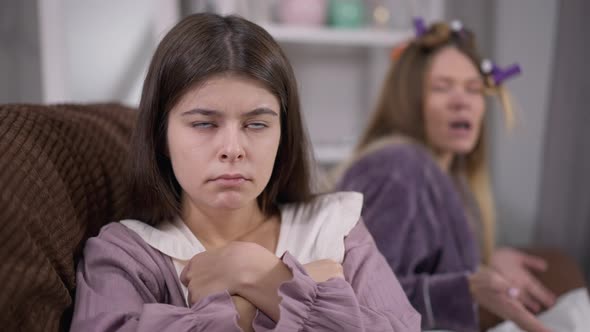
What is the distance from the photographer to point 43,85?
152 centimetres

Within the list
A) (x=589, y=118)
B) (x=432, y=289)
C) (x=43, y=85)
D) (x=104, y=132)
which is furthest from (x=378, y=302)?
(x=589, y=118)

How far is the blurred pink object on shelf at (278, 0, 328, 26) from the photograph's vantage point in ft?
6.75

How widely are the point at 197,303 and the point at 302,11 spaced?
1559 mm

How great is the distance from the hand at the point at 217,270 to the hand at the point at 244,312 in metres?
0.01

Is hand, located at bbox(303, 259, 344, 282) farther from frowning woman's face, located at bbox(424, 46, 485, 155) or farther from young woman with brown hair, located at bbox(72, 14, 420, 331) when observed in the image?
frowning woman's face, located at bbox(424, 46, 485, 155)

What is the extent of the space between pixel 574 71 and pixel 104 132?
1450mm

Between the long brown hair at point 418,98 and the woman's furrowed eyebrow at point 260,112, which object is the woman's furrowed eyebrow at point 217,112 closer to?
the woman's furrowed eyebrow at point 260,112

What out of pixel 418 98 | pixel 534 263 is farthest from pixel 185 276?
pixel 534 263

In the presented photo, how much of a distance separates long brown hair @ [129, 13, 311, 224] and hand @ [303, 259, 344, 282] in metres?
0.18

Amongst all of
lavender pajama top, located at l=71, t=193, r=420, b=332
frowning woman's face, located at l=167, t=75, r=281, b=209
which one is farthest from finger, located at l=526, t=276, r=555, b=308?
frowning woman's face, located at l=167, t=75, r=281, b=209

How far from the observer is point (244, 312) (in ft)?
2.39

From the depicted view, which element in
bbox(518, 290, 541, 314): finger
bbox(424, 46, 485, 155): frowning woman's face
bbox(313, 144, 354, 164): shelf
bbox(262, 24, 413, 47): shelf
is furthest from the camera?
bbox(313, 144, 354, 164): shelf

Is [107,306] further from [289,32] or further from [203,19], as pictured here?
[289,32]

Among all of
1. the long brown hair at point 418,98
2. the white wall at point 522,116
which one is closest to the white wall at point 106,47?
the long brown hair at point 418,98
